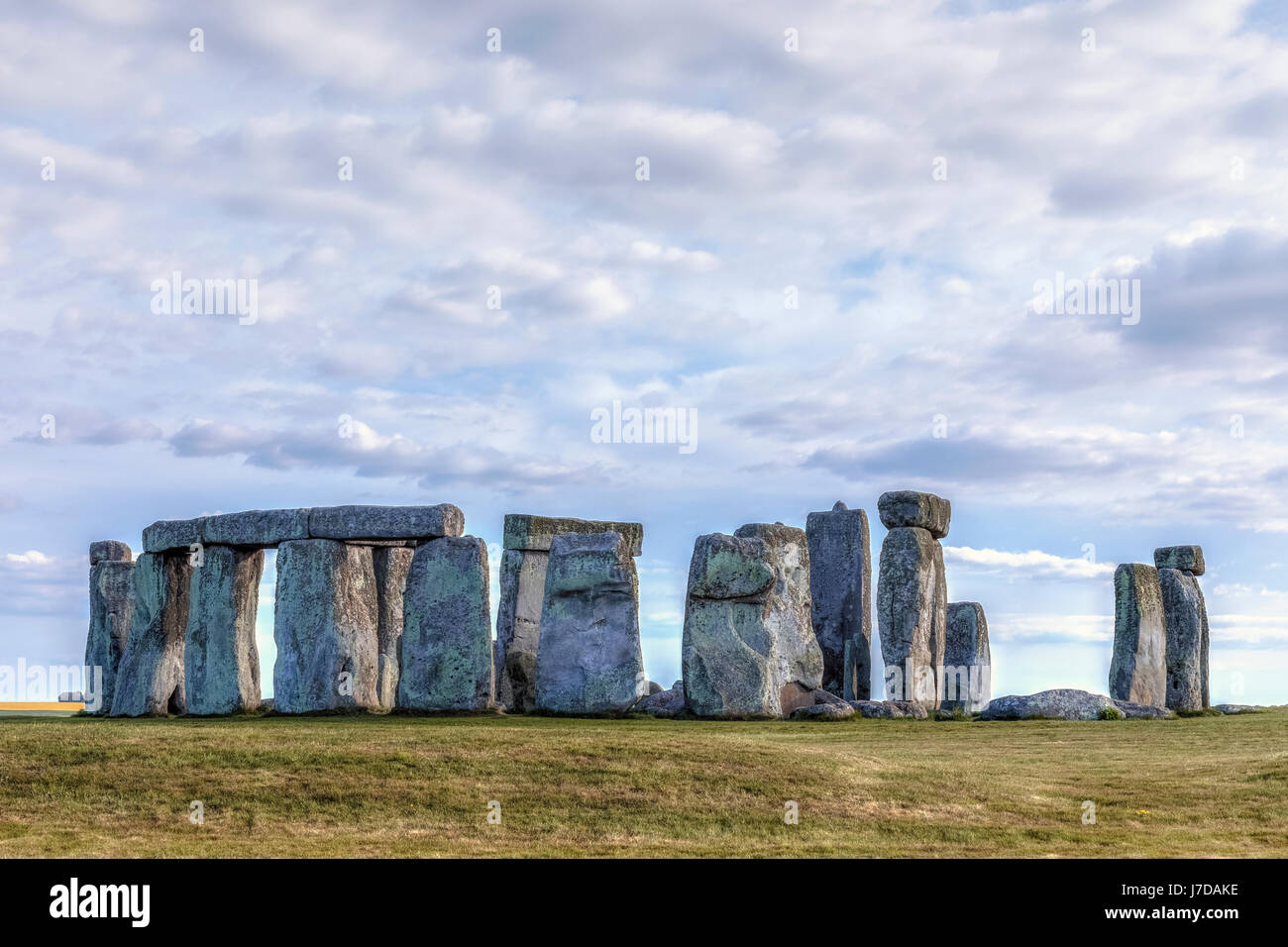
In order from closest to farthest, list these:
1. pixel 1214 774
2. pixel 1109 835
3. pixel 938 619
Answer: pixel 1109 835, pixel 1214 774, pixel 938 619

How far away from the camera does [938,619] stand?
2156 centimetres

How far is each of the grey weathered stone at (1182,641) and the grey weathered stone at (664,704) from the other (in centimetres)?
899

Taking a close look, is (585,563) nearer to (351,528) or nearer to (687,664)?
(687,664)

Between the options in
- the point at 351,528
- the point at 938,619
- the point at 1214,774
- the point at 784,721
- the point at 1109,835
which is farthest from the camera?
the point at 938,619

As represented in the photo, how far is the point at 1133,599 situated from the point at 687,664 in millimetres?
8288

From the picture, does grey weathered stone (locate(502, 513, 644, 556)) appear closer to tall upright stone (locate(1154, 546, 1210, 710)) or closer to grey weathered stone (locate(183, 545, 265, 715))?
grey weathered stone (locate(183, 545, 265, 715))

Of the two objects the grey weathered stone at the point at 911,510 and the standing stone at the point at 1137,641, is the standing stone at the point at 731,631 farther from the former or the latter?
the standing stone at the point at 1137,641

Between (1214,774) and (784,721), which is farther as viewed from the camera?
(784,721)

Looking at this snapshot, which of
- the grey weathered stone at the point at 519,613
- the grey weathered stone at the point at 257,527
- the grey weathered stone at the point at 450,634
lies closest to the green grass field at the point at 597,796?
the grey weathered stone at the point at 450,634

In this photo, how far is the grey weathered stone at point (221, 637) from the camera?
20281 mm

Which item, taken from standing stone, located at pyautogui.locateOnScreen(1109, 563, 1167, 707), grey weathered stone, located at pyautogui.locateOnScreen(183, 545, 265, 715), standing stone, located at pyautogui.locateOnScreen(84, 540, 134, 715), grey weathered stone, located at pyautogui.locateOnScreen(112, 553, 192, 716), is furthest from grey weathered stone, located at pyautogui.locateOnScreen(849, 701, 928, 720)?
standing stone, located at pyautogui.locateOnScreen(84, 540, 134, 715)

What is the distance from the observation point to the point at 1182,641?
78.9 ft
